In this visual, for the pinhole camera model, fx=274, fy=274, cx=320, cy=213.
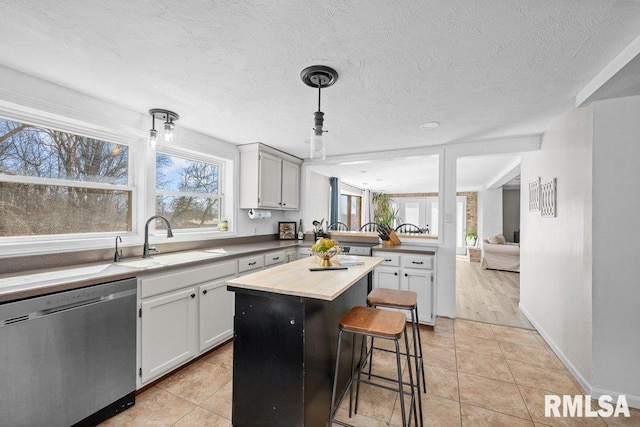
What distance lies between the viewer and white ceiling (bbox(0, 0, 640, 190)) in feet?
4.16

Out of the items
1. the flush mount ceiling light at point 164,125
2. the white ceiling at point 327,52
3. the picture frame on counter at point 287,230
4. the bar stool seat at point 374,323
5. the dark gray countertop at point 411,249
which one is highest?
the white ceiling at point 327,52

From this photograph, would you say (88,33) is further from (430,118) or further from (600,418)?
(600,418)

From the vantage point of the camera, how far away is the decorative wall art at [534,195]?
3131 mm

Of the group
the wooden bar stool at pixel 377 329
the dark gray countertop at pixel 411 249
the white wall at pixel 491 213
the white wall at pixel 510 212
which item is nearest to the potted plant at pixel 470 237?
the white wall at pixel 491 213

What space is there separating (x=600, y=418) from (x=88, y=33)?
387cm

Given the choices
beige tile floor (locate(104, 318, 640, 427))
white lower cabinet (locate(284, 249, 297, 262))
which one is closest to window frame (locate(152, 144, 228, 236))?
white lower cabinet (locate(284, 249, 297, 262))

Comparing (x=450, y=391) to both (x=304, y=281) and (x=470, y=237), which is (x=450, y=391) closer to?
(x=304, y=281)

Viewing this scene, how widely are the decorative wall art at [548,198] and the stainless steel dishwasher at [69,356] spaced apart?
12.2 ft

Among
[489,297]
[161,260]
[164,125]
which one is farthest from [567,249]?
[164,125]

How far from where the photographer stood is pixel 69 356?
5.26 ft

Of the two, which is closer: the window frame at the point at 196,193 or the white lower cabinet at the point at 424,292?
the window frame at the point at 196,193

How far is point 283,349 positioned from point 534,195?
341 centimetres

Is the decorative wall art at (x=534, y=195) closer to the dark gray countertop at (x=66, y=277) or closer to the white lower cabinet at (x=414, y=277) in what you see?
the white lower cabinet at (x=414, y=277)

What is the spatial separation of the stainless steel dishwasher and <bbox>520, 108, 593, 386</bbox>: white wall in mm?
3362
